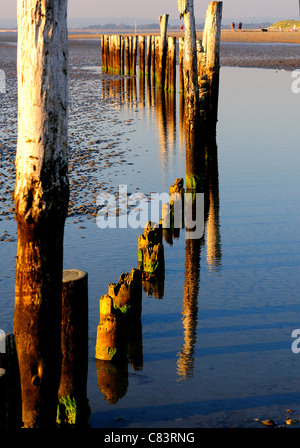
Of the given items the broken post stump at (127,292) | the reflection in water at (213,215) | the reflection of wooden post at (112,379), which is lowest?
the reflection of wooden post at (112,379)

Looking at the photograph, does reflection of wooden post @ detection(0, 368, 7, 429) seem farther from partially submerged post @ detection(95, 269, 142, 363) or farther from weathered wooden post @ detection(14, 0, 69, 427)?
partially submerged post @ detection(95, 269, 142, 363)

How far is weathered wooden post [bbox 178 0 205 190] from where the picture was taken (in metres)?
12.7

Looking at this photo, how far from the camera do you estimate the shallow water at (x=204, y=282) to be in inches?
233

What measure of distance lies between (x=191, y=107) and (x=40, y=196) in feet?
28.8

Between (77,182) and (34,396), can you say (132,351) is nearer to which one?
(34,396)

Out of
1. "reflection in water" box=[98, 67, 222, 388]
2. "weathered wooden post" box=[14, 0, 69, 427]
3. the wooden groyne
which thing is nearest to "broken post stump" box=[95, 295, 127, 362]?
"reflection in water" box=[98, 67, 222, 388]

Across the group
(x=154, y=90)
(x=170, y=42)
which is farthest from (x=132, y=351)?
(x=154, y=90)

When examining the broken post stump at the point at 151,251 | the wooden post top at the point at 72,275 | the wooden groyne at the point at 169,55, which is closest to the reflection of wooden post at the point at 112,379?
the wooden post top at the point at 72,275

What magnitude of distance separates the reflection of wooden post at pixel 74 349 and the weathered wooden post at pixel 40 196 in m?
0.35

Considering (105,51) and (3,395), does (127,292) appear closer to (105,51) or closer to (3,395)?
(3,395)

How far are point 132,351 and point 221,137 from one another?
1369cm

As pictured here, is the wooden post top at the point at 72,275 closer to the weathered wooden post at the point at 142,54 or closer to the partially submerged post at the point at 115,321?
the partially submerged post at the point at 115,321

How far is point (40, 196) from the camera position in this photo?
457 cm

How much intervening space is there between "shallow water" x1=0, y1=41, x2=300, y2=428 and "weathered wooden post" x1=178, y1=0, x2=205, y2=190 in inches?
23.7
